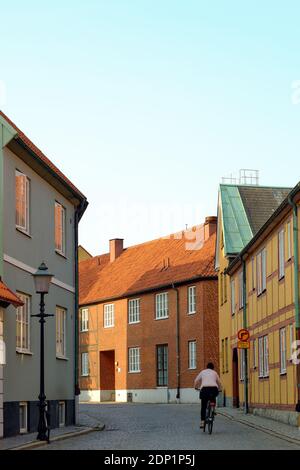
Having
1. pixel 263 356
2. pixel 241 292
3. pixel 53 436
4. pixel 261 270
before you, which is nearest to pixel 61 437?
pixel 53 436

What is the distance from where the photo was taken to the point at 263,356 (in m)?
32.9

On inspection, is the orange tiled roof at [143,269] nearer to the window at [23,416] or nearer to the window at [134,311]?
the window at [134,311]

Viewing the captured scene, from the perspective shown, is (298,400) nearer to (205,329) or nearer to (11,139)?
(11,139)

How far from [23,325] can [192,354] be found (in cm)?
3085

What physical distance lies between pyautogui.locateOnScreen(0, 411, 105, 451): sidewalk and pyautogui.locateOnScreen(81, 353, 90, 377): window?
119 ft

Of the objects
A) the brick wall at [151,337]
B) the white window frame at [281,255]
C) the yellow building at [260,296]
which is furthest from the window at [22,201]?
the brick wall at [151,337]

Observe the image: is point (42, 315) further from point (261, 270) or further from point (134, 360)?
point (134, 360)

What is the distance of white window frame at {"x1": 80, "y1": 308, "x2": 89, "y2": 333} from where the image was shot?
66000 mm

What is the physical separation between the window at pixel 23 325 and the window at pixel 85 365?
137ft

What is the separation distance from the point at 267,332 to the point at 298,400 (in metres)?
6.32

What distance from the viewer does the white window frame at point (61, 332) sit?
2672 centimetres

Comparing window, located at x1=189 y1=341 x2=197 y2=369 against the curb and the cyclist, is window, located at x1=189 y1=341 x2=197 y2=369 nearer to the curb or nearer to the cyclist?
the curb

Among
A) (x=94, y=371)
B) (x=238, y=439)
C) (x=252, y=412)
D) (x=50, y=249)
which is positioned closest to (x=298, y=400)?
(x=238, y=439)

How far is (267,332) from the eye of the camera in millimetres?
31516
